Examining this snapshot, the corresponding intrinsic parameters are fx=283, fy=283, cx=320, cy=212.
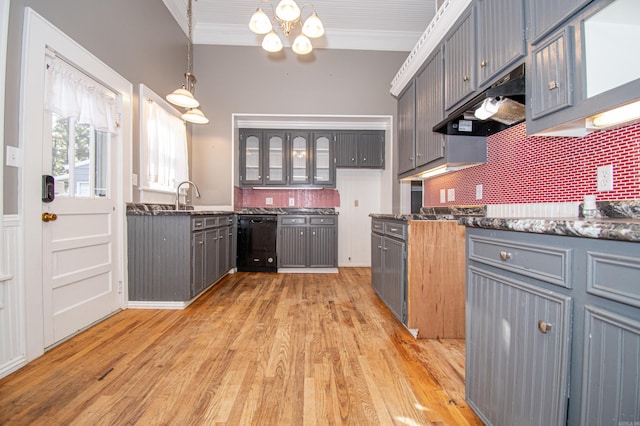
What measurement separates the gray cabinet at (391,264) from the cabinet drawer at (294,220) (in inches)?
58.4

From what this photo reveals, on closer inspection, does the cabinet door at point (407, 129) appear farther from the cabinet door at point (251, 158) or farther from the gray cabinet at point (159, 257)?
the gray cabinet at point (159, 257)

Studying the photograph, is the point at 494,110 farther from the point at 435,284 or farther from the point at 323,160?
the point at 323,160

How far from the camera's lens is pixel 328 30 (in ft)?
→ 13.8

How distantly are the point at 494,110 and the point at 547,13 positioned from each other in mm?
449

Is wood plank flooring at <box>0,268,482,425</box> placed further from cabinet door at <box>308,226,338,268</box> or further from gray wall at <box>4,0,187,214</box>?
cabinet door at <box>308,226,338,268</box>

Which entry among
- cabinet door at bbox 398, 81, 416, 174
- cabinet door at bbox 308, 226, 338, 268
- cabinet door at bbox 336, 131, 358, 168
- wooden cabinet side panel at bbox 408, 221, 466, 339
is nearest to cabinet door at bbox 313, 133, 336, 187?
cabinet door at bbox 336, 131, 358, 168

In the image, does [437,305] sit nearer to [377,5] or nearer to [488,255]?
[488,255]

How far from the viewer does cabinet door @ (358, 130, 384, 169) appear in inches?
181

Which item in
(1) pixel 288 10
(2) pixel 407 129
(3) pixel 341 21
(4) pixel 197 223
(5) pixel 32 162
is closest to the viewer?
(5) pixel 32 162

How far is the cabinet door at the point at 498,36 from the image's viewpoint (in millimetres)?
1454

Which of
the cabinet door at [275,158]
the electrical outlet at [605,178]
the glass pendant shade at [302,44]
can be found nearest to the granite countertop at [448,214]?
the electrical outlet at [605,178]

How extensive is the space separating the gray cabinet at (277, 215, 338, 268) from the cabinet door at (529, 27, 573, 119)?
316 centimetres

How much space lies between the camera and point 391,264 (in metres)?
2.46

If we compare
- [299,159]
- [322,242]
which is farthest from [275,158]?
[322,242]
